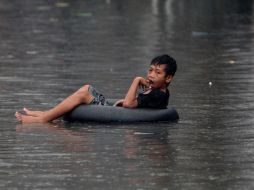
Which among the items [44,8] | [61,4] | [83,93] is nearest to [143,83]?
[83,93]

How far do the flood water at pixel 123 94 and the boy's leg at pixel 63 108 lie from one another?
0.15 meters

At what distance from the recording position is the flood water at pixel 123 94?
10133 mm

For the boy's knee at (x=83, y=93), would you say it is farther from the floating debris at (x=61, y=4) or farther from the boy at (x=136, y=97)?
the floating debris at (x=61, y=4)

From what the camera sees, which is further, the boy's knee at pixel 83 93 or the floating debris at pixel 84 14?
the floating debris at pixel 84 14

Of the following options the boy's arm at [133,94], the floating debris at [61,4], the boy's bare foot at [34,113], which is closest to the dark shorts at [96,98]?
the boy's arm at [133,94]

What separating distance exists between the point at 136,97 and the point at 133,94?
6.4 inches

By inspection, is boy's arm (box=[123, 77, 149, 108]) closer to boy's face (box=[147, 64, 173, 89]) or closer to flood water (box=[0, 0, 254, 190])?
boy's face (box=[147, 64, 173, 89])

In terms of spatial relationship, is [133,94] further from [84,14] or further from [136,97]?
[84,14]

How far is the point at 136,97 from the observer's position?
1338 cm

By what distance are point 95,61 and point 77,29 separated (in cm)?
715

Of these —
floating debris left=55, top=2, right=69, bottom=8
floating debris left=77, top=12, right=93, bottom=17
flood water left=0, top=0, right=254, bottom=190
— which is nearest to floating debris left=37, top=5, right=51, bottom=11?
floating debris left=55, top=2, right=69, bottom=8

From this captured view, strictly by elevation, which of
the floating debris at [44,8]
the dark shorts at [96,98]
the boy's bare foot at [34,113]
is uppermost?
the floating debris at [44,8]

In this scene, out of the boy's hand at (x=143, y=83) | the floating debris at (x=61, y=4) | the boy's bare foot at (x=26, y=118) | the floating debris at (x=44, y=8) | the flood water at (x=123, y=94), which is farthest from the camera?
the floating debris at (x=61, y=4)

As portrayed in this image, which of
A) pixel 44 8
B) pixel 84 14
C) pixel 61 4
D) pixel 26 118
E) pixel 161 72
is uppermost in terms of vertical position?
pixel 61 4
